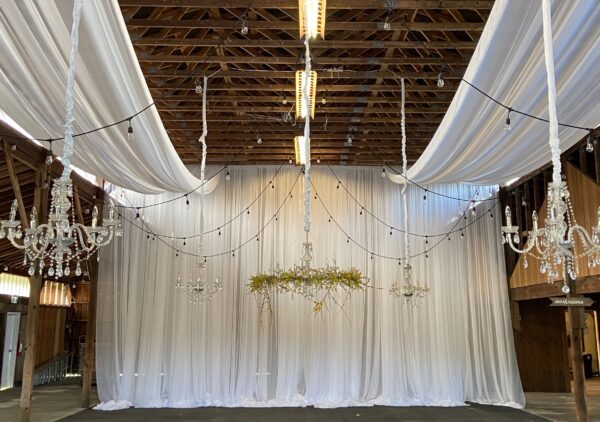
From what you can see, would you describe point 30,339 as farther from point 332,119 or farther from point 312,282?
point 332,119

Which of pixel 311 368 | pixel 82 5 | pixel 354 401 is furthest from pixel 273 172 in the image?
pixel 82 5

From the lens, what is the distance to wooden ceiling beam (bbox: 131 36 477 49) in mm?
6172

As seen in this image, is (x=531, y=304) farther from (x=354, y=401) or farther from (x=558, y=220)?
(x=558, y=220)

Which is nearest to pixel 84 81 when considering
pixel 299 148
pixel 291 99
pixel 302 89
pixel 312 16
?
pixel 312 16

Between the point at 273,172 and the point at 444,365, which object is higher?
the point at 273,172

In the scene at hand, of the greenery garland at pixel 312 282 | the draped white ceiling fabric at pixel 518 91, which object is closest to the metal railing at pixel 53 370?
the greenery garland at pixel 312 282

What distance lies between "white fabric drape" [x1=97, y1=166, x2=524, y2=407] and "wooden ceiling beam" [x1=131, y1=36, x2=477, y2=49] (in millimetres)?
5483

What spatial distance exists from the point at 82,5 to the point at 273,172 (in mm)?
8271

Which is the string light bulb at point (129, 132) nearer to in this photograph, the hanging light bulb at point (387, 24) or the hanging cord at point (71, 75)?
the hanging cord at point (71, 75)

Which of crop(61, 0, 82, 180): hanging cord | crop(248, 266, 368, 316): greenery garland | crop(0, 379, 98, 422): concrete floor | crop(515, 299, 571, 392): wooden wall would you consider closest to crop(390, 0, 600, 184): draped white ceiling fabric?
crop(248, 266, 368, 316): greenery garland

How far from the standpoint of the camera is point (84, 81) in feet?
14.8

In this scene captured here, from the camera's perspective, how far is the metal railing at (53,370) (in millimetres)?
13906

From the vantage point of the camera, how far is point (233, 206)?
37.8 feet

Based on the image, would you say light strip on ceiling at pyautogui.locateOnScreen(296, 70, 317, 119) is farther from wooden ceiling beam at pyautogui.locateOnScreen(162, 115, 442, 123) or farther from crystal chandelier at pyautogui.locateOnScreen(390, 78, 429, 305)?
crystal chandelier at pyautogui.locateOnScreen(390, 78, 429, 305)
